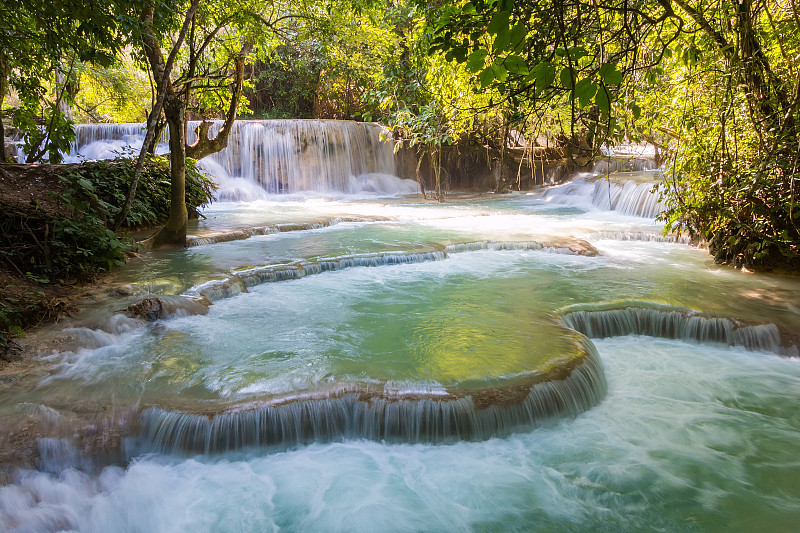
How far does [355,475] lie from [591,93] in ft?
9.20

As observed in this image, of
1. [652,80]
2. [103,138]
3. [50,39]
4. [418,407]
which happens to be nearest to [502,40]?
[652,80]

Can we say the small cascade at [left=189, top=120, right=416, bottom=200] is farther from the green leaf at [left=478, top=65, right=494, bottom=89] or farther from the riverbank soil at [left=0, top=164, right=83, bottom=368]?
the green leaf at [left=478, top=65, right=494, bottom=89]

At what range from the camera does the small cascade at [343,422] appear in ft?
11.7

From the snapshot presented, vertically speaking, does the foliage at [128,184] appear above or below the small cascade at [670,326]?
above

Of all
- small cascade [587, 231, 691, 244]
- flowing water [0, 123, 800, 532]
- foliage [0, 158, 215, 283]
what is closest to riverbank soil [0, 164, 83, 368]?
foliage [0, 158, 215, 283]

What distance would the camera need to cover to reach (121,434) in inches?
139

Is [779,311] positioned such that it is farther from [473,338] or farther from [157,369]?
[157,369]

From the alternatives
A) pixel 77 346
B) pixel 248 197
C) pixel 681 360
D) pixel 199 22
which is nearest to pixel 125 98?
pixel 248 197

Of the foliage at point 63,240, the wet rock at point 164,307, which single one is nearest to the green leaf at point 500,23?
the wet rock at point 164,307

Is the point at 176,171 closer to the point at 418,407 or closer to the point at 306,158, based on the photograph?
the point at 418,407

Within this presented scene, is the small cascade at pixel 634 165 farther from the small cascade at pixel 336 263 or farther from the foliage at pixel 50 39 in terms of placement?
the foliage at pixel 50 39

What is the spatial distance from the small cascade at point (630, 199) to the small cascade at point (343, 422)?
9578mm

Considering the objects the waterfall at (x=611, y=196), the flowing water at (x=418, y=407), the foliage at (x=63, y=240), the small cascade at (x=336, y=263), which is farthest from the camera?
the waterfall at (x=611, y=196)

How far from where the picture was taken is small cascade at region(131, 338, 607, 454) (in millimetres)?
3572
